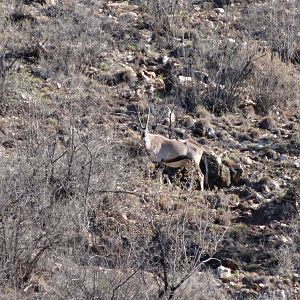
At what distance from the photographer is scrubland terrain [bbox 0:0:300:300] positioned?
973cm

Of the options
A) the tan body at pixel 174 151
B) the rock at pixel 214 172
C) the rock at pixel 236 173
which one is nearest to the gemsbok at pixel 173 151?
the tan body at pixel 174 151

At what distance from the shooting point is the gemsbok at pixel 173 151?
519 inches

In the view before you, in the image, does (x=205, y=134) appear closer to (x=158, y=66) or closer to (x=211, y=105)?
(x=211, y=105)

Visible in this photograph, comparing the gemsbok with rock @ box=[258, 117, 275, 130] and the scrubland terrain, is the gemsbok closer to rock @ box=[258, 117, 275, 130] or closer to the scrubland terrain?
the scrubland terrain

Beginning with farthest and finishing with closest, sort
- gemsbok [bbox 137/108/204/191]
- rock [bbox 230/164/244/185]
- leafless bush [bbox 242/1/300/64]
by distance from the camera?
leafless bush [bbox 242/1/300/64]
rock [bbox 230/164/244/185]
gemsbok [bbox 137/108/204/191]

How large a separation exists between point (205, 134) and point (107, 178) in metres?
3.08

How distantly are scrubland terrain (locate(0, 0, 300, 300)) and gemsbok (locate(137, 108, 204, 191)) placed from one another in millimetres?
160

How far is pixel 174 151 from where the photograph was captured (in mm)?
13227

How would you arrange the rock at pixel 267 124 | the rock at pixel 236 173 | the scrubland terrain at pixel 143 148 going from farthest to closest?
1. the rock at pixel 267 124
2. the rock at pixel 236 173
3. the scrubland terrain at pixel 143 148

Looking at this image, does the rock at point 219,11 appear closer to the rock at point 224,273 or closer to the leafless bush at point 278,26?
the leafless bush at point 278,26

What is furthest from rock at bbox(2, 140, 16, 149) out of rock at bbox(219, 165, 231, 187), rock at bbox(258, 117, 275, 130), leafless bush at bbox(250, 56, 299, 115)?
leafless bush at bbox(250, 56, 299, 115)

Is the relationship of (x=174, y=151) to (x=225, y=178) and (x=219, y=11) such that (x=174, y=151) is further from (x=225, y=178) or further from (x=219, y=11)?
(x=219, y=11)

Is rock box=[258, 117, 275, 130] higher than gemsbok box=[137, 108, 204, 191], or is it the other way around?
gemsbok box=[137, 108, 204, 191]

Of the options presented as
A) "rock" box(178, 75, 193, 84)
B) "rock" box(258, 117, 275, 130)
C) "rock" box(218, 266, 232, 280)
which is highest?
A: "rock" box(218, 266, 232, 280)
